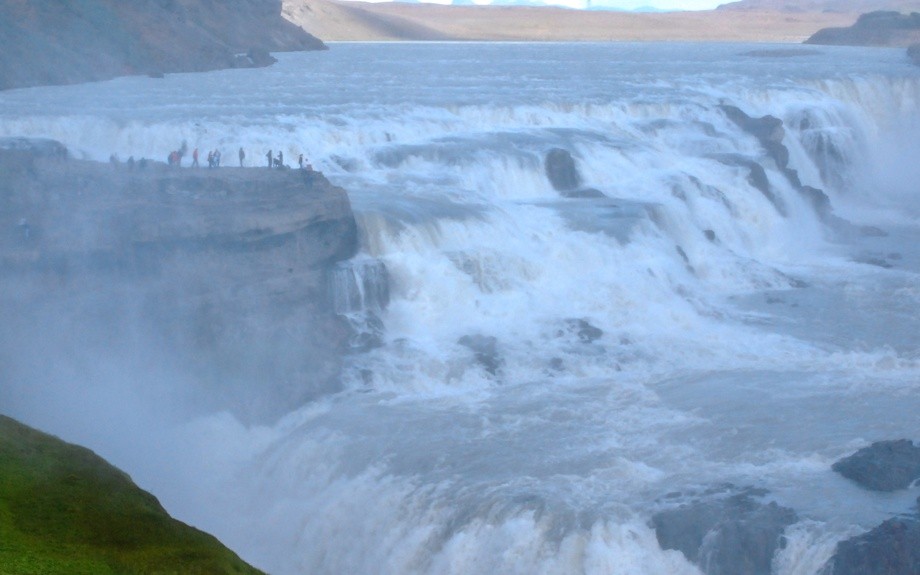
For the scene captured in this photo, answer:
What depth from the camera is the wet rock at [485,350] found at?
1986 centimetres

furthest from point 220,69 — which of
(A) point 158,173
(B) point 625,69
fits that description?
(A) point 158,173

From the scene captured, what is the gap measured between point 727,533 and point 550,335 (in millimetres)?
8165

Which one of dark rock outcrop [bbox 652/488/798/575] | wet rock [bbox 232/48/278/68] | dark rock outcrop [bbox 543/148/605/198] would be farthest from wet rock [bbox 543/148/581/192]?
wet rock [bbox 232/48/278/68]

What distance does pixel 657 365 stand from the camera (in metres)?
20.0

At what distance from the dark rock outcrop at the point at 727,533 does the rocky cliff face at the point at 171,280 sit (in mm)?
7227

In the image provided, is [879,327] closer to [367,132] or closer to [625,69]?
[367,132]

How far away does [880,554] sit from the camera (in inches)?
501

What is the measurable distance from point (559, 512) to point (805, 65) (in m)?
47.3

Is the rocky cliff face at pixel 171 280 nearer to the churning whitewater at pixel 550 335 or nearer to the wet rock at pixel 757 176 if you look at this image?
the churning whitewater at pixel 550 335

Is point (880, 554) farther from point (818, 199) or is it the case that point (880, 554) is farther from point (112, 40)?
point (112, 40)

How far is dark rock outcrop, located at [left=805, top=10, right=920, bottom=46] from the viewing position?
242 feet

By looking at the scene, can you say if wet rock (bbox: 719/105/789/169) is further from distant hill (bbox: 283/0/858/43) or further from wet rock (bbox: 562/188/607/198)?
distant hill (bbox: 283/0/858/43)

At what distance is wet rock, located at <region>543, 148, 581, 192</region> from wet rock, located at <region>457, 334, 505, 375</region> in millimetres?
8856

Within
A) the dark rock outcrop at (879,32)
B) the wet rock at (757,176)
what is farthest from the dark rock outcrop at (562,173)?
the dark rock outcrop at (879,32)
